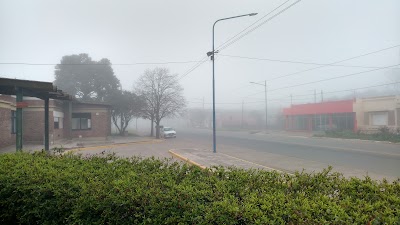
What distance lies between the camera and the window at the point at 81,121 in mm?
35094

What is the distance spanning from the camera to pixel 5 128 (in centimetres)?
2295

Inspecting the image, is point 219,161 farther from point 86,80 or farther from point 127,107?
point 86,80

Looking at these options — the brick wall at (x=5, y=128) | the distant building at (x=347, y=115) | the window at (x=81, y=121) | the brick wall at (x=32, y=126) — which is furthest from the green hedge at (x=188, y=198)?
the distant building at (x=347, y=115)

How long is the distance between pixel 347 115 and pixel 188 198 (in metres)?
45.0

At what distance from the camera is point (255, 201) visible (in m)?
3.05

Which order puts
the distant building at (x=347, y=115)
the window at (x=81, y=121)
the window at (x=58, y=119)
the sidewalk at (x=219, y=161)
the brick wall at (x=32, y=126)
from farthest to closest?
1. the distant building at (x=347, y=115)
2. the window at (x=81, y=121)
3. the window at (x=58, y=119)
4. the brick wall at (x=32, y=126)
5. the sidewalk at (x=219, y=161)

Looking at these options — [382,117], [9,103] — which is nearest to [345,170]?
[9,103]

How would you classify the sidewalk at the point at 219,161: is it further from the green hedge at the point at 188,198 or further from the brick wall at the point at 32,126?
the brick wall at the point at 32,126

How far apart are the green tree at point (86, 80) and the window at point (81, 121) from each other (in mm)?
12921

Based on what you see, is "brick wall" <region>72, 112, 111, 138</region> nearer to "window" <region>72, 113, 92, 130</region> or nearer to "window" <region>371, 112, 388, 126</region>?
"window" <region>72, 113, 92, 130</region>

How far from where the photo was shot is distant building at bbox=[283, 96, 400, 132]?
36875 mm

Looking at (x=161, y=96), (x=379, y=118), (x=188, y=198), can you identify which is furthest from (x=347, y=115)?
(x=188, y=198)

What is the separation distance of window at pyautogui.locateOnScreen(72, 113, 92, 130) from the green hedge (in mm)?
32186

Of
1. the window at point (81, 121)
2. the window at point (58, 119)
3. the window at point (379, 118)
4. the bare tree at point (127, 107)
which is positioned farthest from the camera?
the bare tree at point (127, 107)
